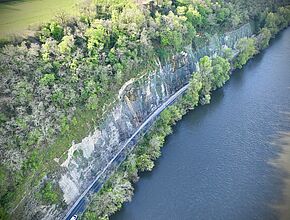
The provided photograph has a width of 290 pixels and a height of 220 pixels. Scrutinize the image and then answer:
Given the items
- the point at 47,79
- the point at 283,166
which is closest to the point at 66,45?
the point at 47,79

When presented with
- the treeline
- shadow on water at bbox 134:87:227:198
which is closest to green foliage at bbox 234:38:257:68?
the treeline

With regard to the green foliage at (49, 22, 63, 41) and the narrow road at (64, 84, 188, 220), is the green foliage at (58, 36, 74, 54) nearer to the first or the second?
the green foliage at (49, 22, 63, 41)

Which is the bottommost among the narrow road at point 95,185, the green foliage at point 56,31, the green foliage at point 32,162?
the narrow road at point 95,185

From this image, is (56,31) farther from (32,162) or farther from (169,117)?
(169,117)

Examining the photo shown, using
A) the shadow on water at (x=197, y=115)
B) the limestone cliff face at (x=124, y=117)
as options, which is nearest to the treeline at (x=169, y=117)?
the shadow on water at (x=197, y=115)

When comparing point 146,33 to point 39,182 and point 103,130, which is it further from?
point 39,182

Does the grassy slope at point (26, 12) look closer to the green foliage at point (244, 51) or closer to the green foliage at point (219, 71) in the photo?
the green foliage at point (219, 71)

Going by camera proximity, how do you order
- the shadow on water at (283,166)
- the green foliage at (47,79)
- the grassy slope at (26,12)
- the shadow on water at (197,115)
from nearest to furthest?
A: the shadow on water at (283,166) → the green foliage at (47,79) → the shadow on water at (197,115) → the grassy slope at (26,12)

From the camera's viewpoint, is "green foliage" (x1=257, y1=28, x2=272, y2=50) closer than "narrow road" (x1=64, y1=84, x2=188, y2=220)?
No
